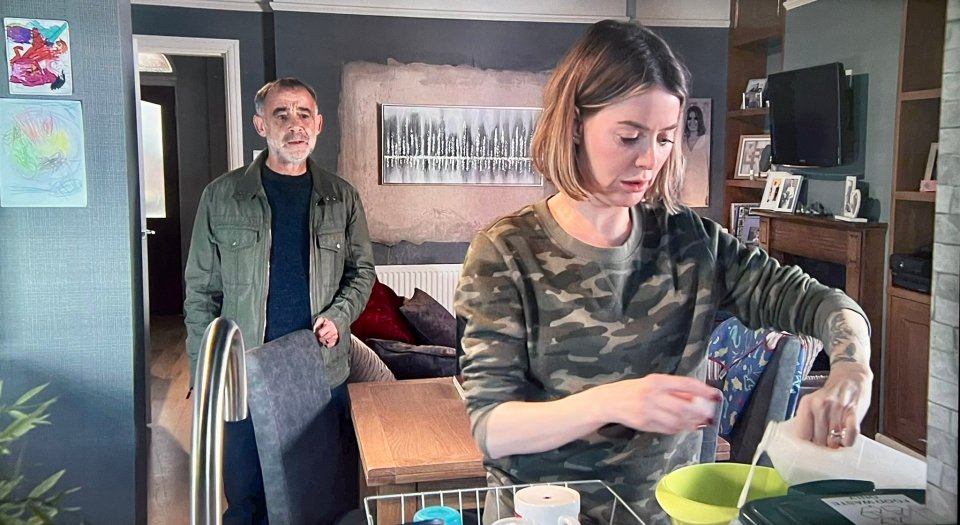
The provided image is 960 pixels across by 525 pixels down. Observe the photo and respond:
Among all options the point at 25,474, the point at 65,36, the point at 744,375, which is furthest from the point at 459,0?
the point at 25,474

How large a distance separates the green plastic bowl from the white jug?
1 centimetres

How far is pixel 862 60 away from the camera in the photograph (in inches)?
31.9

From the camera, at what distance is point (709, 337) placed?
732mm

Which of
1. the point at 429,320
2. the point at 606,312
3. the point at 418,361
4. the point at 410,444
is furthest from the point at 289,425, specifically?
the point at 606,312

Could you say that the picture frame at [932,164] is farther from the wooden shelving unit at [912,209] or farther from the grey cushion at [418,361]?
the grey cushion at [418,361]

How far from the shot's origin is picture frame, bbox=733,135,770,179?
2.95ft

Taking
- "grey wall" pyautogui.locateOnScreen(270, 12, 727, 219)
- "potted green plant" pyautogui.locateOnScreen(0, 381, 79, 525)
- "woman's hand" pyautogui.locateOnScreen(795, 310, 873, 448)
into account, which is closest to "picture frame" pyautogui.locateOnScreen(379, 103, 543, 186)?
"grey wall" pyautogui.locateOnScreen(270, 12, 727, 219)

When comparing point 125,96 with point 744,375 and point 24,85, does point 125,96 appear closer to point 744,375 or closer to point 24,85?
point 24,85

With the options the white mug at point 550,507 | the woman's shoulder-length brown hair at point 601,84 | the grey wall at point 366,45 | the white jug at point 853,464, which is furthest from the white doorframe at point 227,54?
the white jug at point 853,464

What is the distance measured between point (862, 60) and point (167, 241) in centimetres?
109

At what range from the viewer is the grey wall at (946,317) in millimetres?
618

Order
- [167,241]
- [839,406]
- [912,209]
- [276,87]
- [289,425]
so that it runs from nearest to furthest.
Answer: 1. [839,406]
2. [912,209]
3. [289,425]
4. [167,241]
5. [276,87]

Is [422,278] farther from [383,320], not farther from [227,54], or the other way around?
[227,54]

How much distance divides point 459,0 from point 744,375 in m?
1.04
